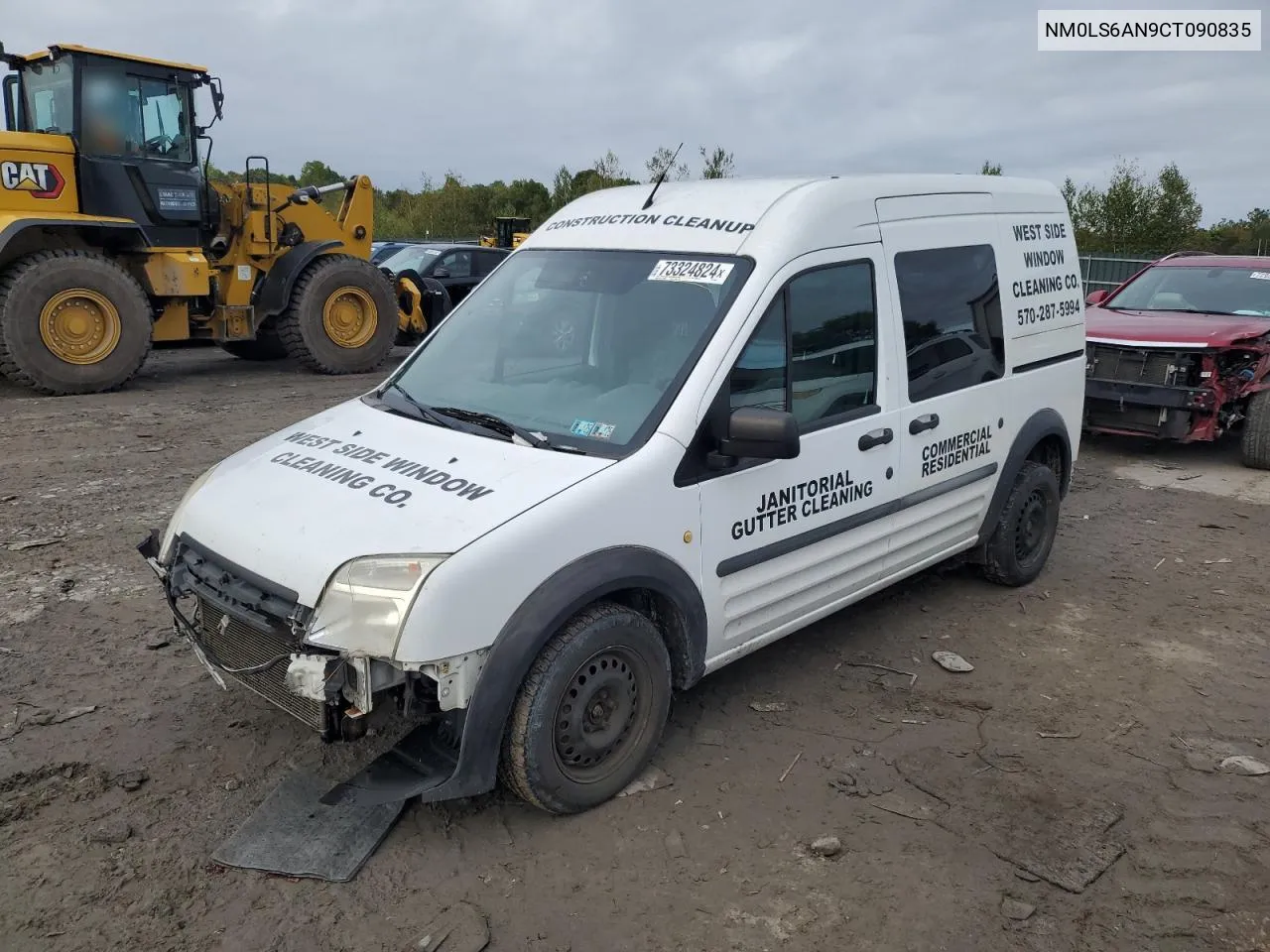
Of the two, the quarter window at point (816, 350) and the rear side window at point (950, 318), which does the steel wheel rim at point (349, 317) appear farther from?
the quarter window at point (816, 350)

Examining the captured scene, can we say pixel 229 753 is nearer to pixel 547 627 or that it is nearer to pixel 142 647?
pixel 142 647

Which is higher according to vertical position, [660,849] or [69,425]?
[69,425]

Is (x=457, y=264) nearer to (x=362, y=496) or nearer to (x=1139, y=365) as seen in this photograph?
(x=1139, y=365)

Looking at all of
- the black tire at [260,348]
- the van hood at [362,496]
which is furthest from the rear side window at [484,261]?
the van hood at [362,496]

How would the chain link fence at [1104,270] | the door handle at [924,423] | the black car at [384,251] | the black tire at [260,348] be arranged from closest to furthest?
the door handle at [924,423] → the black tire at [260,348] → the black car at [384,251] → the chain link fence at [1104,270]

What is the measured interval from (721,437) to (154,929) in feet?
7.30

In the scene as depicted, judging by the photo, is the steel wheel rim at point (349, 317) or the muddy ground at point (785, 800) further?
the steel wheel rim at point (349, 317)

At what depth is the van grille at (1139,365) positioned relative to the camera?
809 cm

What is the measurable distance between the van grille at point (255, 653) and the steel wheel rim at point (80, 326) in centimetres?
795

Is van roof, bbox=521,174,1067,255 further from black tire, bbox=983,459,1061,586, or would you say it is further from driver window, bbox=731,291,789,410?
black tire, bbox=983,459,1061,586

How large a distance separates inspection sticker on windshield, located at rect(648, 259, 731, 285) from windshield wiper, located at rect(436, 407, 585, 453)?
82cm

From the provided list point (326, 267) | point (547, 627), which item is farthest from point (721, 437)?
point (326, 267)

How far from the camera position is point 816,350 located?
3.83 m

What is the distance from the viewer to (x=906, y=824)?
130 inches
